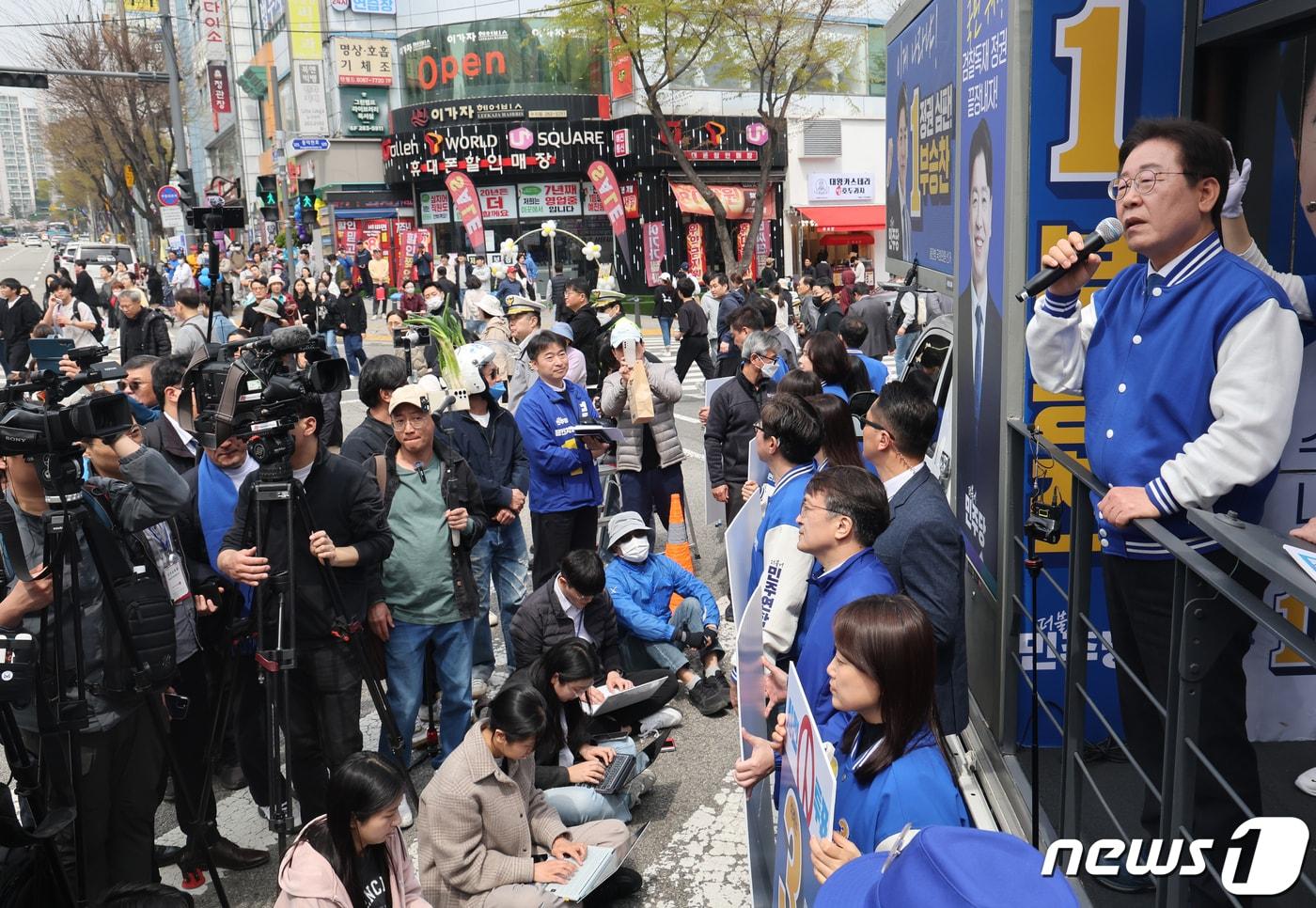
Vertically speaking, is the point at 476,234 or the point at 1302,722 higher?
the point at 476,234

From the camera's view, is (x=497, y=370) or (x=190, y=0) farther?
(x=190, y=0)

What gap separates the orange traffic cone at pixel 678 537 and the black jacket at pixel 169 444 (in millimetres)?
3061

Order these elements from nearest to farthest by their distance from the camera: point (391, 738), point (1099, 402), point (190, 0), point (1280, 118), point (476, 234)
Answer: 1. point (1099, 402)
2. point (1280, 118)
3. point (391, 738)
4. point (476, 234)
5. point (190, 0)

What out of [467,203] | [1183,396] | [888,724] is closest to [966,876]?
[888,724]

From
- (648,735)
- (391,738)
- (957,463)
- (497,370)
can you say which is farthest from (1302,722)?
(497,370)

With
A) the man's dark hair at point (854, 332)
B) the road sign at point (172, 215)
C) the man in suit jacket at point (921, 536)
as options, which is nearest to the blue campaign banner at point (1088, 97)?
the man in suit jacket at point (921, 536)

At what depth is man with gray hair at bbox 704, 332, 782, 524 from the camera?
7.19 metres

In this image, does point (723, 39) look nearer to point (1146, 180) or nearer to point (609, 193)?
point (609, 193)

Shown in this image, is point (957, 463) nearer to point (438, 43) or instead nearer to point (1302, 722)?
point (1302, 722)

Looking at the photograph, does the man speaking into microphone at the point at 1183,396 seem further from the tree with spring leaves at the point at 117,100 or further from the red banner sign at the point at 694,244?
the tree with spring leaves at the point at 117,100

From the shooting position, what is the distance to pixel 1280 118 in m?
3.76

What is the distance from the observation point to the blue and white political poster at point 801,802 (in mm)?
2273

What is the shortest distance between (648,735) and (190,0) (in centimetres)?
7966

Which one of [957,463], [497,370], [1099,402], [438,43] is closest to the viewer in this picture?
[1099,402]
